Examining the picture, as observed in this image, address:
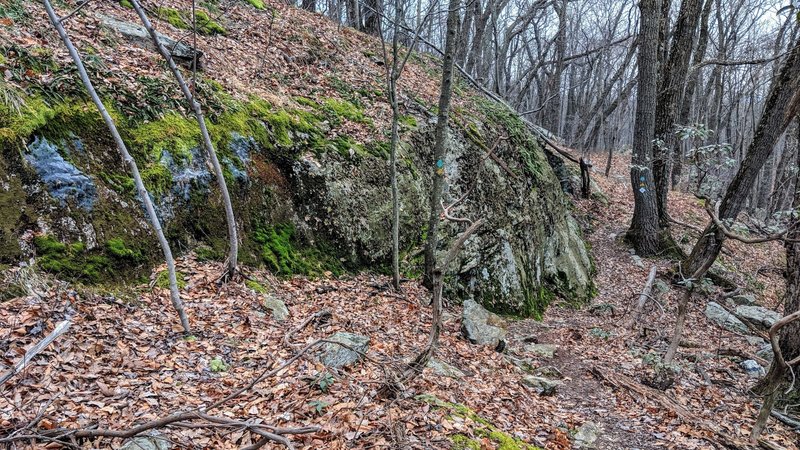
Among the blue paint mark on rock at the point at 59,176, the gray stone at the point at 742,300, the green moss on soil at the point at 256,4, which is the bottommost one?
the gray stone at the point at 742,300

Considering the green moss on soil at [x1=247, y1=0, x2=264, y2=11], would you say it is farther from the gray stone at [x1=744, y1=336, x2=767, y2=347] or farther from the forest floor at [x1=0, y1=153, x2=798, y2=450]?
the gray stone at [x1=744, y1=336, x2=767, y2=347]

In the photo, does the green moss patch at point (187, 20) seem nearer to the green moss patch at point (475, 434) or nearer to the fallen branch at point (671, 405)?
the green moss patch at point (475, 434)

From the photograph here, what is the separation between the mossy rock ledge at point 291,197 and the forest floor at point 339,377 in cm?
50

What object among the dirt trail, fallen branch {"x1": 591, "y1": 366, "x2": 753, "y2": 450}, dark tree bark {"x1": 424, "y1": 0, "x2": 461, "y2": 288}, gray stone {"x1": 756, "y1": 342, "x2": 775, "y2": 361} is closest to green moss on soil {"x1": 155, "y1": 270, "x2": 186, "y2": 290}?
dark tree bark {"x1": 424, "y1": 0, "x2": 461, "y2": 288}

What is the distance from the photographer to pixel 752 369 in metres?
7.14

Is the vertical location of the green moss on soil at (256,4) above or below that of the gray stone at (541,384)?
above

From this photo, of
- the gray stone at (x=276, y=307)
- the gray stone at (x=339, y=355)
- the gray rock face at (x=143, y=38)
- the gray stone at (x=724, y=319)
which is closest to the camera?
the gray stone at (x=339, y=355)

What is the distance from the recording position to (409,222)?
344 inches

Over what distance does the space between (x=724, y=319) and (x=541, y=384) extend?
626 centimetres

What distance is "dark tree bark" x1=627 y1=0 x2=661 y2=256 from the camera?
11.5m

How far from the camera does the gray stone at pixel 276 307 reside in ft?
18.6

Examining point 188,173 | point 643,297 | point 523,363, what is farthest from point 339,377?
point 643,297

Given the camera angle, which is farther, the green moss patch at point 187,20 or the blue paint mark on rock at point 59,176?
the green moss patch at point 187,20

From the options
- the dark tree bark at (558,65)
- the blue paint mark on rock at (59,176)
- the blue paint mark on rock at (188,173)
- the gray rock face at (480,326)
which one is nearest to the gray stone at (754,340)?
the gray rock face at (480,326)
